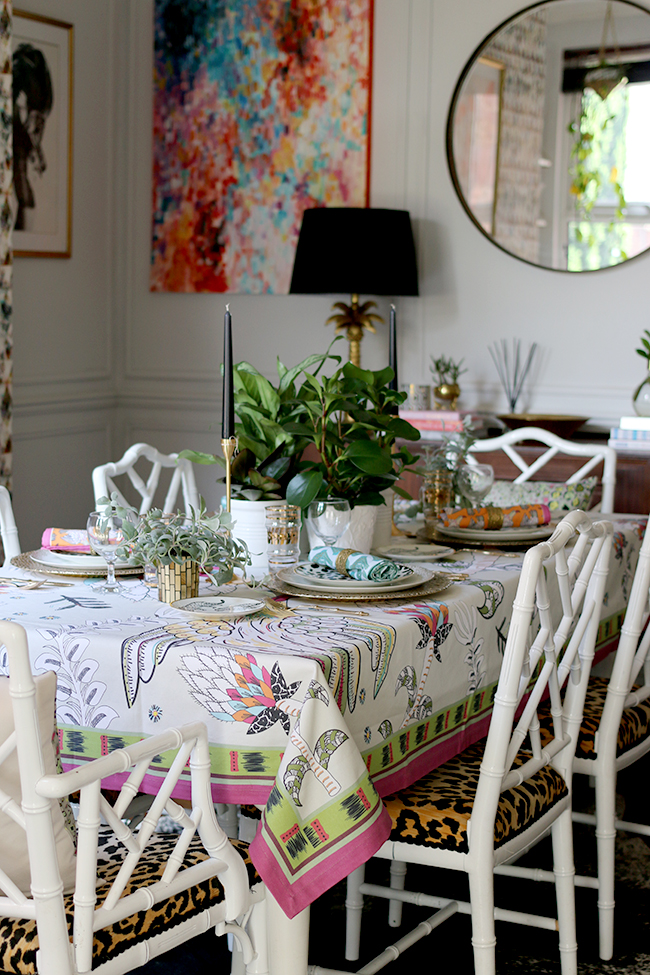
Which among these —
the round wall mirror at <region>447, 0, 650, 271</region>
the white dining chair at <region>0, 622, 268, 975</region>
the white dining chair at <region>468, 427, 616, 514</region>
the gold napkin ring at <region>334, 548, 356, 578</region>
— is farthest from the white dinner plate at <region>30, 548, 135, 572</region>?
the round wall mirror at <region>447, 0, 650, 271</region>

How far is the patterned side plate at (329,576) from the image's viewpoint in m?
1.78

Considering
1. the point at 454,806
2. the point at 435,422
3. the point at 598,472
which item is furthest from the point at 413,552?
the point at 435,422

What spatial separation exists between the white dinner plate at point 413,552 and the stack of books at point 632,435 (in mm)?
1283

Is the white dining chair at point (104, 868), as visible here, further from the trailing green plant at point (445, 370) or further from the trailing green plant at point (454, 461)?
the trailing green plant at point (445, 370)

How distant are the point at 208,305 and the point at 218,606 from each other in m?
2.85

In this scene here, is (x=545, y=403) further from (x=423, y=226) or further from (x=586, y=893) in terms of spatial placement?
(x=586, y=893)

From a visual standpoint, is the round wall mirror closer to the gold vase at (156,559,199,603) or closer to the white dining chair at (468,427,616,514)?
the white dining chair at (468,427,616,514)

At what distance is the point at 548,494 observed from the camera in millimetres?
2686

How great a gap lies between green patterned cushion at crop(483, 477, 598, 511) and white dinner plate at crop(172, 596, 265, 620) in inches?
41.2

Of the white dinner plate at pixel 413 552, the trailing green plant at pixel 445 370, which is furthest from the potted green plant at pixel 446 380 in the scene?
the white dinner plate at pixel 413 552

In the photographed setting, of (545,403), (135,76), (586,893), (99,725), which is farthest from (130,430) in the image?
(99,725)

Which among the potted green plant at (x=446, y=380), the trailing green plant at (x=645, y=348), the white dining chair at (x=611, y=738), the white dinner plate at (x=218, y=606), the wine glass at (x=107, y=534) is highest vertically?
the trailing green plant at (x=645, y=348)

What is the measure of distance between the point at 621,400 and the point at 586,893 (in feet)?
5.97

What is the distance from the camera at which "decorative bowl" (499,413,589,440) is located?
3.55 metres
